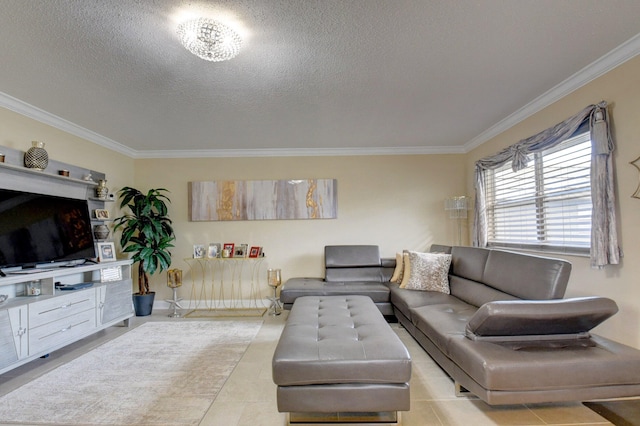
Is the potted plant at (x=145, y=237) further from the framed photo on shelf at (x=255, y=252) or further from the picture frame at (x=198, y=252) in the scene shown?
the framed photo on shelf at (x=255, y=252)

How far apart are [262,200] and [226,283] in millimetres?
1368

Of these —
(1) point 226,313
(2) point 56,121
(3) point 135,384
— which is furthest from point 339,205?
(2) point 56,121

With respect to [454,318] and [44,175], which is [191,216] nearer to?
[44,175]

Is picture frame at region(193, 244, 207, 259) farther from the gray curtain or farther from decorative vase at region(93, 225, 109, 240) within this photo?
the gray curtain

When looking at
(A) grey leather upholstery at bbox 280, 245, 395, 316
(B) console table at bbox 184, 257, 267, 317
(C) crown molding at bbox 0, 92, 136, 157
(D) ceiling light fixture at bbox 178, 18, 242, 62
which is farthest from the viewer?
(B) console table at bbox 184, 257, 267, 317

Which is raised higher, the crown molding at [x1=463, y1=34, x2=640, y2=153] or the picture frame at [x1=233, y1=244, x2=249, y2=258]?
the crown molding at [x1=463, y1=34, x2=640, y2=153]

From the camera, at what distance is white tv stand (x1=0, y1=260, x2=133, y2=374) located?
2.36 m

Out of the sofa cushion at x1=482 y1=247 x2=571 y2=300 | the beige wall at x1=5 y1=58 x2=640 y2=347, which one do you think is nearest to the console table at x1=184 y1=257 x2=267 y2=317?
the beige wall at x1=5 y1=58 x2=640 y2=347

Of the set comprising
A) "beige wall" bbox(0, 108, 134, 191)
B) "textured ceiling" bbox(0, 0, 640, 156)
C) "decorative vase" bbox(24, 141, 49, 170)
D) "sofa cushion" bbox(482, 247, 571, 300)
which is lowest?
"sofa cushion" bbox(482, 247, 571, 300)

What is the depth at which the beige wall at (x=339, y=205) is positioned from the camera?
458 cm

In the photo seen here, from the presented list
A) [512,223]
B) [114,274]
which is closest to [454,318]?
[512,223]

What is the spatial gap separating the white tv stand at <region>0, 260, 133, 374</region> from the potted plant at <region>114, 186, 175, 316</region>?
0.40m

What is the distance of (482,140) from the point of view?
412 centimetres

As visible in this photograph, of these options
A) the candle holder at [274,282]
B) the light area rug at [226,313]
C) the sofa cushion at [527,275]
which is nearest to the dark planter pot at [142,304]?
the light area rug at [226,313]
